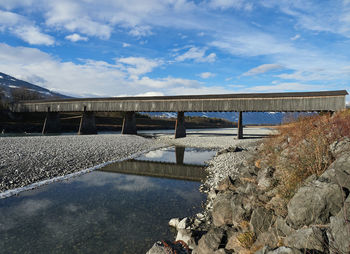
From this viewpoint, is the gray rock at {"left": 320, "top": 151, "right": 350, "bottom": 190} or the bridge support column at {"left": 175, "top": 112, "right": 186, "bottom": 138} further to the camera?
the bridge support column at {"left": 175, "top": 112, "right": 186, "bottom": 138}

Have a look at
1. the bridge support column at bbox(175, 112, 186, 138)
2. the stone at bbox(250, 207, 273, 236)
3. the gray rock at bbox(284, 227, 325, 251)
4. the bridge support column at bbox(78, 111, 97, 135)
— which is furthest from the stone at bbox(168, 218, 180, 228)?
the bridge support column at bbox(78, 111, 97, 135)

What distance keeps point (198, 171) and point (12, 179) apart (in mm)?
10866

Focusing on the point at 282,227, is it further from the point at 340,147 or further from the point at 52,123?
the point at 52,123

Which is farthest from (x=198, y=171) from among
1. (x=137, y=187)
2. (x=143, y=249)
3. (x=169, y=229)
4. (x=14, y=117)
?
(x=14, y=117)

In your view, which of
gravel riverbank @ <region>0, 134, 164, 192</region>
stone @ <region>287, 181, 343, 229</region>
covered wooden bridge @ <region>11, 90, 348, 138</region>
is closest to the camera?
stone @ <region>287, 181, 343, 229</region>

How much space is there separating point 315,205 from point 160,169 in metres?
11.9

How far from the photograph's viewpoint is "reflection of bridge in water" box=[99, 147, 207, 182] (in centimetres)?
1360

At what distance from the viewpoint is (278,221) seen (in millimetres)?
4570

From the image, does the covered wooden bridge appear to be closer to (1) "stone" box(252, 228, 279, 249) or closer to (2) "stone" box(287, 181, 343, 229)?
(2) "stone" box(287, 181, 343, 229)

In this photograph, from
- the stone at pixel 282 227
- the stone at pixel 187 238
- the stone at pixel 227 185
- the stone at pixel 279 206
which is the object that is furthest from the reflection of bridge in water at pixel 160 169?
the stone at pixel 282 227

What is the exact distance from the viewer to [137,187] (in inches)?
430

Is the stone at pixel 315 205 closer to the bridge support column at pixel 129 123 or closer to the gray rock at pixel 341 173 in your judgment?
the gray rock at pixel 341 173

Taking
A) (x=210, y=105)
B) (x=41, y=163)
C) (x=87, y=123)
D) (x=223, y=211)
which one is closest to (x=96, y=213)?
(x=223, y=211)

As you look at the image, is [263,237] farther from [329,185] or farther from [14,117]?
[14,117]
